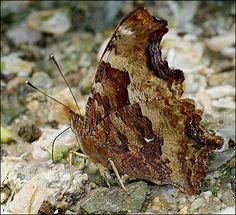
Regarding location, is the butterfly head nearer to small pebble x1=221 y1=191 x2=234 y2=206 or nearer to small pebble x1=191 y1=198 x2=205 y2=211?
small pebble x1=191 y1=198 x2=205 y2=211

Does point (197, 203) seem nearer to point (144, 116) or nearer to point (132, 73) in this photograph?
point (144, 116)

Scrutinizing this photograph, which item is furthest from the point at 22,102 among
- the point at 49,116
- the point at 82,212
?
the point at 82,212

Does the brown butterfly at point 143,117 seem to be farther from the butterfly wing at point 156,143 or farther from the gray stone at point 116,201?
the gray stone at point 116,201

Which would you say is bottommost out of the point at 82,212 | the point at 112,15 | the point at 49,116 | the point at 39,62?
the point at 82,212

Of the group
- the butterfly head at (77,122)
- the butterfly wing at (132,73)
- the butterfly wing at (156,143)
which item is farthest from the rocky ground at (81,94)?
the butterfly wing at (132,73)

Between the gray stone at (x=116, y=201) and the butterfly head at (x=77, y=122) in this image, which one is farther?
the butterfly head at (x=77, y=122)

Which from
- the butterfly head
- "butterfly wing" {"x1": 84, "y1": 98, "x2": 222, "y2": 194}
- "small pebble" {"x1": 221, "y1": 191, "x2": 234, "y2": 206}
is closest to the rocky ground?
"small pebble" {"x1": 221, "y1": 191, "x2": 234, "y2": 206}

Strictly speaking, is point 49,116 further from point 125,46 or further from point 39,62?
point 125,46

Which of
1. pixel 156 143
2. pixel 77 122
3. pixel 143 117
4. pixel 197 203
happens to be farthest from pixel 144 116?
pixel 197 203
